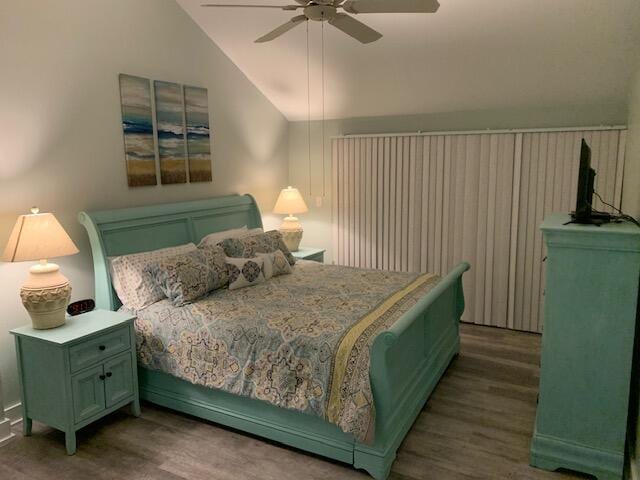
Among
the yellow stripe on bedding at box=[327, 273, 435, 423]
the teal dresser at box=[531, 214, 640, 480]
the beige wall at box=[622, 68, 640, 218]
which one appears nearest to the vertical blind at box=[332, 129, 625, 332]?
the beige wall at box=[622, 68, 640, 218]

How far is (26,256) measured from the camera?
2.71 m

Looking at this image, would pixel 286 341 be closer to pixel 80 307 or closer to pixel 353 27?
pixel 80 307

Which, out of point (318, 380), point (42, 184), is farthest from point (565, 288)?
point (42, 184)

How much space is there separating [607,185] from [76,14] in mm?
4205

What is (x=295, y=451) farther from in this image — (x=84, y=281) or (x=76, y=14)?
(x=76, y=14)

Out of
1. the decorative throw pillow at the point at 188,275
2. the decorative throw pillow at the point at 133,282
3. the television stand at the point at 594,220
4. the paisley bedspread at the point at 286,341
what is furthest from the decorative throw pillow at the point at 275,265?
the television stand at the point at 594,220

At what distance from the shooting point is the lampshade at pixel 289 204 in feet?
16.7

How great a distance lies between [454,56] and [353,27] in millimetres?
1545

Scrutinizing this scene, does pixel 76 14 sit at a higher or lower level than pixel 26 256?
higher

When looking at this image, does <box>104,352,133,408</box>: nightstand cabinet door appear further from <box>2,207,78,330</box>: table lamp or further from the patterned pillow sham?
the patterned pillow sham

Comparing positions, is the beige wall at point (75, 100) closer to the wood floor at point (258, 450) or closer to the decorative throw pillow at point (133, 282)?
the decorative throw pillow at point (133, 282)

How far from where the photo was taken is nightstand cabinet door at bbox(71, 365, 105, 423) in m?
2.77

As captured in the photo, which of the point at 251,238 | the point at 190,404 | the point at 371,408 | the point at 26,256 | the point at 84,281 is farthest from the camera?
the point at 251,238

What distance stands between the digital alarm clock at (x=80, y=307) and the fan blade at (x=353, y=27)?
2298 mm
